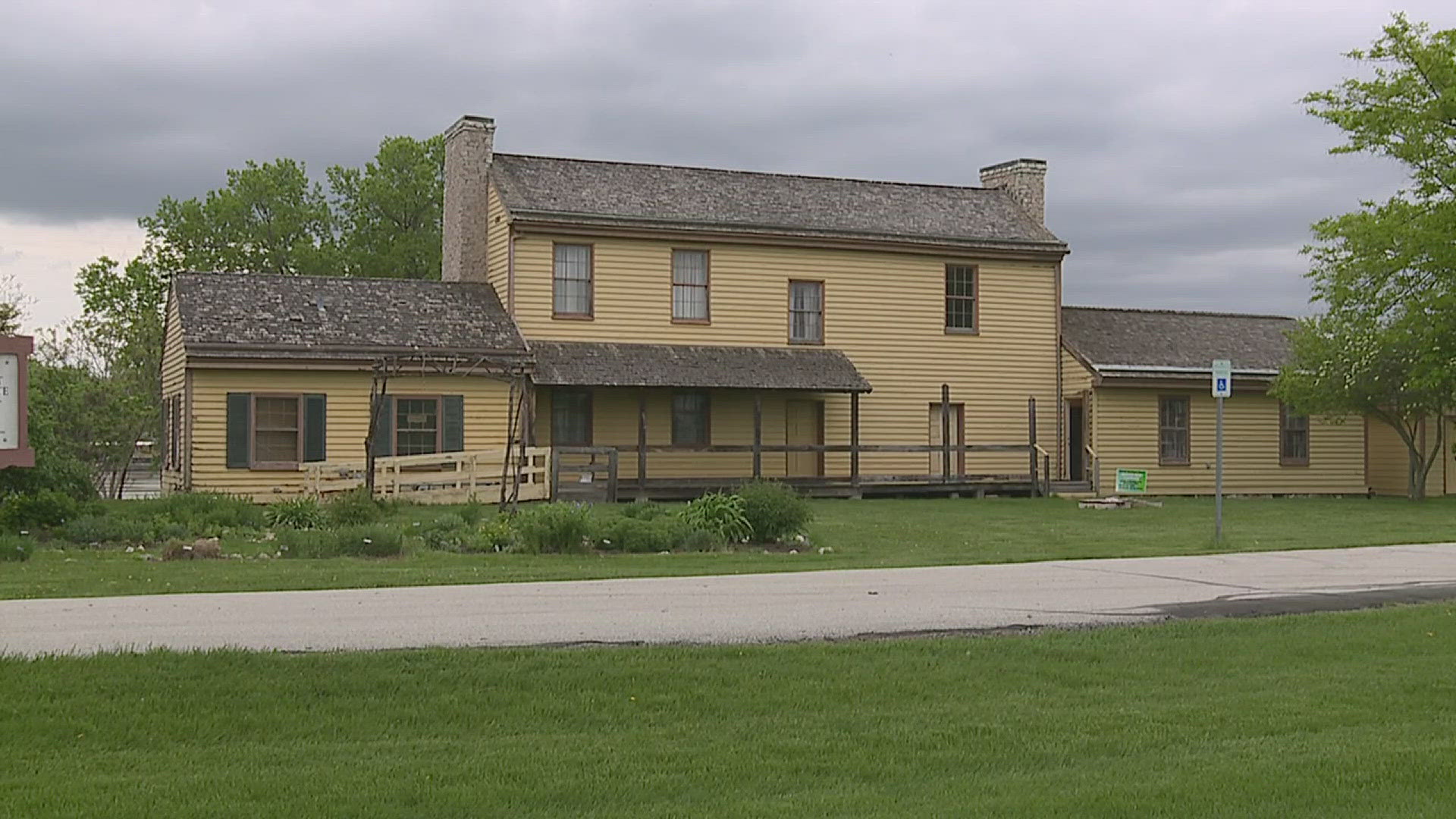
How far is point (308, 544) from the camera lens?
18594 mm

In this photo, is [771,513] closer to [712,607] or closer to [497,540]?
[497,540]

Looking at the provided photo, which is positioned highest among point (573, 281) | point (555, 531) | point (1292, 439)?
point (573, 281)

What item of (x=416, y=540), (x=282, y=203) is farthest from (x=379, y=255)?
(x=416, y=540)

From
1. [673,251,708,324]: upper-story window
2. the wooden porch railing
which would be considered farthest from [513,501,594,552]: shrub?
[673,251,708,324]: upper-story window

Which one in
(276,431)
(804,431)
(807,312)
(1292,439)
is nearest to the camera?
(276,431)

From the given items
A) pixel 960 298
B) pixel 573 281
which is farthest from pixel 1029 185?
pixel 573 281

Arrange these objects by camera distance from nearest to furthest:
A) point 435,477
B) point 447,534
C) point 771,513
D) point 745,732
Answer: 1. point 745,732
2. point 447,534
3. point 771,513
4. point 435,477

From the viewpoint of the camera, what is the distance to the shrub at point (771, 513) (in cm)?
2069

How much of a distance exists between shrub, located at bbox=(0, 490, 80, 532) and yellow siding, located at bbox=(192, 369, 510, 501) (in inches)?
309

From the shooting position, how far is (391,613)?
41.0 ft

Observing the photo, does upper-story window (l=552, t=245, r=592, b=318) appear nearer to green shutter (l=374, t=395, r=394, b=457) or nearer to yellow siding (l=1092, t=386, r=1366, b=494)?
green shutter (l=374, t=395, r=394, b=457)

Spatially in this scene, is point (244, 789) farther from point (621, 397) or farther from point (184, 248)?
point (184, 248)

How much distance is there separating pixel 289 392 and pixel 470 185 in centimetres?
708

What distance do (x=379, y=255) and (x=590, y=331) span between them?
29.9 m
